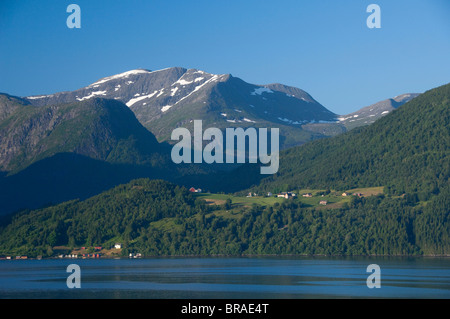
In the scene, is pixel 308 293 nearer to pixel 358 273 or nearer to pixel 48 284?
pixel 358 273

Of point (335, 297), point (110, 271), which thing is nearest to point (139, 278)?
point (110, 271)
